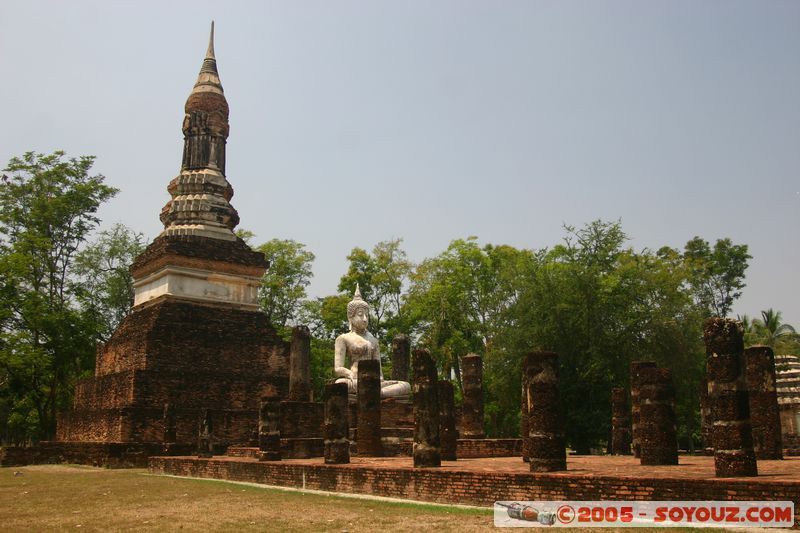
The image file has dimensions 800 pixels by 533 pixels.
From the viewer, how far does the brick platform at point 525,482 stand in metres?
7.62

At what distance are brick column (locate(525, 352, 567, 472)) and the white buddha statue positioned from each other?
28.2 ft

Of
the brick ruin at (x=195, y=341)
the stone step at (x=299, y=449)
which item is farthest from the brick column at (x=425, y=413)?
the brick ruin at (x=195, y=341)

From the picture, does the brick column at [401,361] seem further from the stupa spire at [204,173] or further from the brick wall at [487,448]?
the stupa spire at [204,173]

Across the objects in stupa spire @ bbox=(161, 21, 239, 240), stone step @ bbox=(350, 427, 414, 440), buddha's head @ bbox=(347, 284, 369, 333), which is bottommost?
stone step @ bbox=(350, 427, 414, 440)

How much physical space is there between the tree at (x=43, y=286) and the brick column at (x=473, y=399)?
14413 mm

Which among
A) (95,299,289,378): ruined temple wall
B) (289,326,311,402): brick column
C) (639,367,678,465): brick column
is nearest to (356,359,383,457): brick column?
(289,326,311,402): brick column

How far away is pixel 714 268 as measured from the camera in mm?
43000

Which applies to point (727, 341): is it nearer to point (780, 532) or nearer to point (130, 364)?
point (780, 532)

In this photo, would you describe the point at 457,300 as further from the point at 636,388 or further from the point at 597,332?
the point at 636,388

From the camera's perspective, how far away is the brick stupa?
20.3 meters

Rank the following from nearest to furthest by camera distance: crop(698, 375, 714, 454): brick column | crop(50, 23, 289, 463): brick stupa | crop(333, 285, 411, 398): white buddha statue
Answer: crop(698, 375, 714, 454): brick column → crop(333, 285, 411, 398): white buddha statue → crop(50, 23, 289, 463): brick stupa

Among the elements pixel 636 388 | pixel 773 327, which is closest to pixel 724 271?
pixel 773 327

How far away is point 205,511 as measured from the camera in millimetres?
9562

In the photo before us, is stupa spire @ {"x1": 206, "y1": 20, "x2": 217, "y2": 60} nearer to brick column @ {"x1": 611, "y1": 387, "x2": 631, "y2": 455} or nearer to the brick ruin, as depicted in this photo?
the brick ruin
